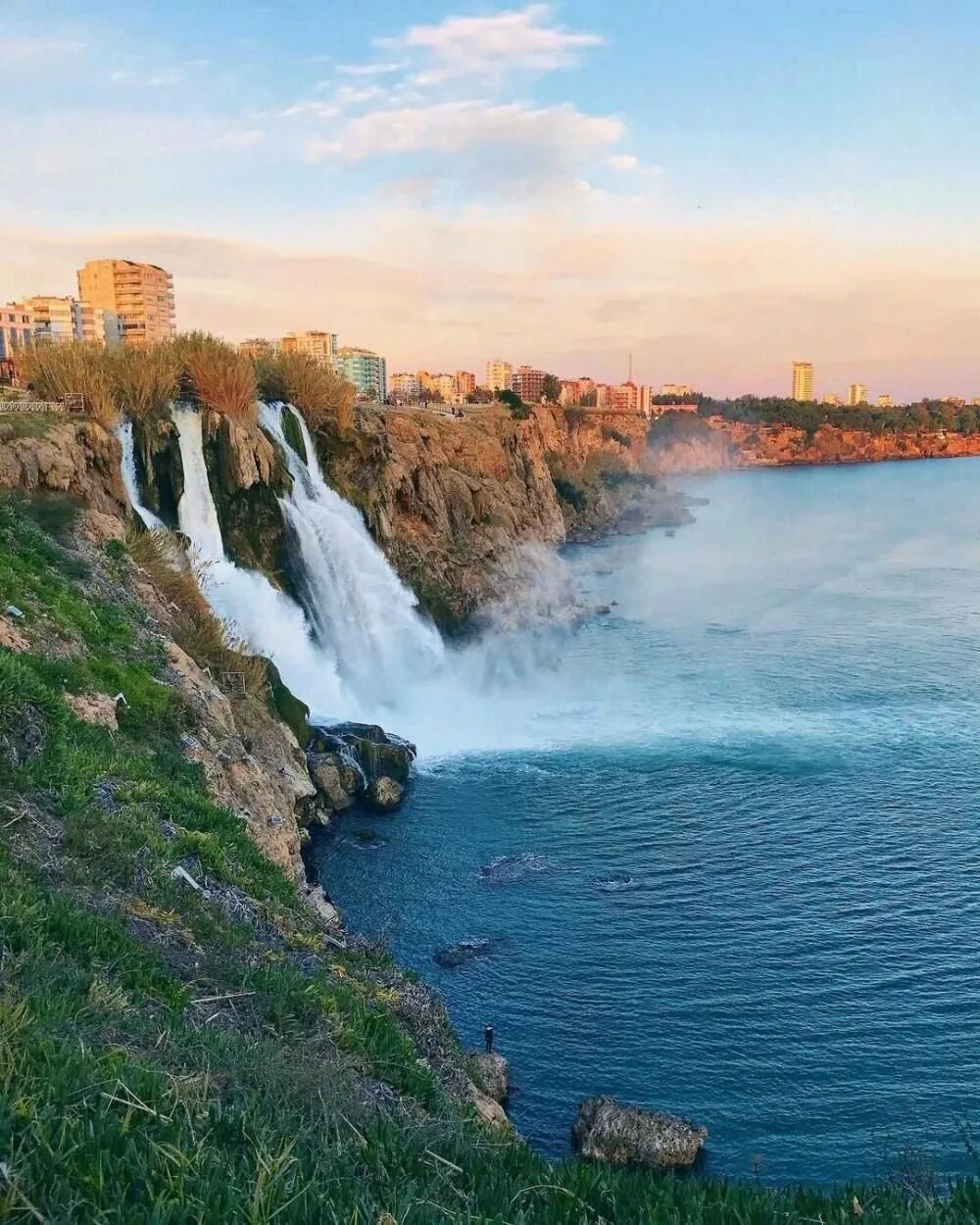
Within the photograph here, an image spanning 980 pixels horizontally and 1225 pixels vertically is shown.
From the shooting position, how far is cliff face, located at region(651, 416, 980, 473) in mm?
150125

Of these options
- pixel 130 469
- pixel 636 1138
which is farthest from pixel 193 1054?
pixel 130 469

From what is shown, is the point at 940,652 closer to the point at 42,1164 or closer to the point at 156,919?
the point at 156,919

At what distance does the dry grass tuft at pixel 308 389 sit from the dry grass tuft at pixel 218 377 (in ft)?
21.7

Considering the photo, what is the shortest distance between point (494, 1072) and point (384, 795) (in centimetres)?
1074

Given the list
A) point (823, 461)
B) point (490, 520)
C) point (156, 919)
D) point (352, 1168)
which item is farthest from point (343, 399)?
point (823, 461)

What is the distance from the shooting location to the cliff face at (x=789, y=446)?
150125 millimetres

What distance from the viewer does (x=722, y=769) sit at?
26.3 metres

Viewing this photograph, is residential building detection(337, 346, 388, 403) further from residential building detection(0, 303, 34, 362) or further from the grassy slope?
the grassy slope

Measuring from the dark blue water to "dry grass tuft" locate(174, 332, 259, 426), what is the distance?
12.2m

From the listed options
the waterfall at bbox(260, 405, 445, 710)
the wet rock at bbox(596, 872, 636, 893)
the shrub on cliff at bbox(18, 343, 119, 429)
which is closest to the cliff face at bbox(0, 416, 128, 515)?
the shrub on cliff at bbox(18, 343, 119, 429)

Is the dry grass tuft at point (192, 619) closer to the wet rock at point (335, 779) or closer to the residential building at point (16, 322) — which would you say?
the wet rock at point (335, 779)

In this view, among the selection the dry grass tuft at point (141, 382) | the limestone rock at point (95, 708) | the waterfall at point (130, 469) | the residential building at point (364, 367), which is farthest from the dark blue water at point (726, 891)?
the residential building at point (364, 367)

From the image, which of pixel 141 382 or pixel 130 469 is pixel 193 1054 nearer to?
pixel 130 469

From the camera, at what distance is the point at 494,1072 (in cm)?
1418
